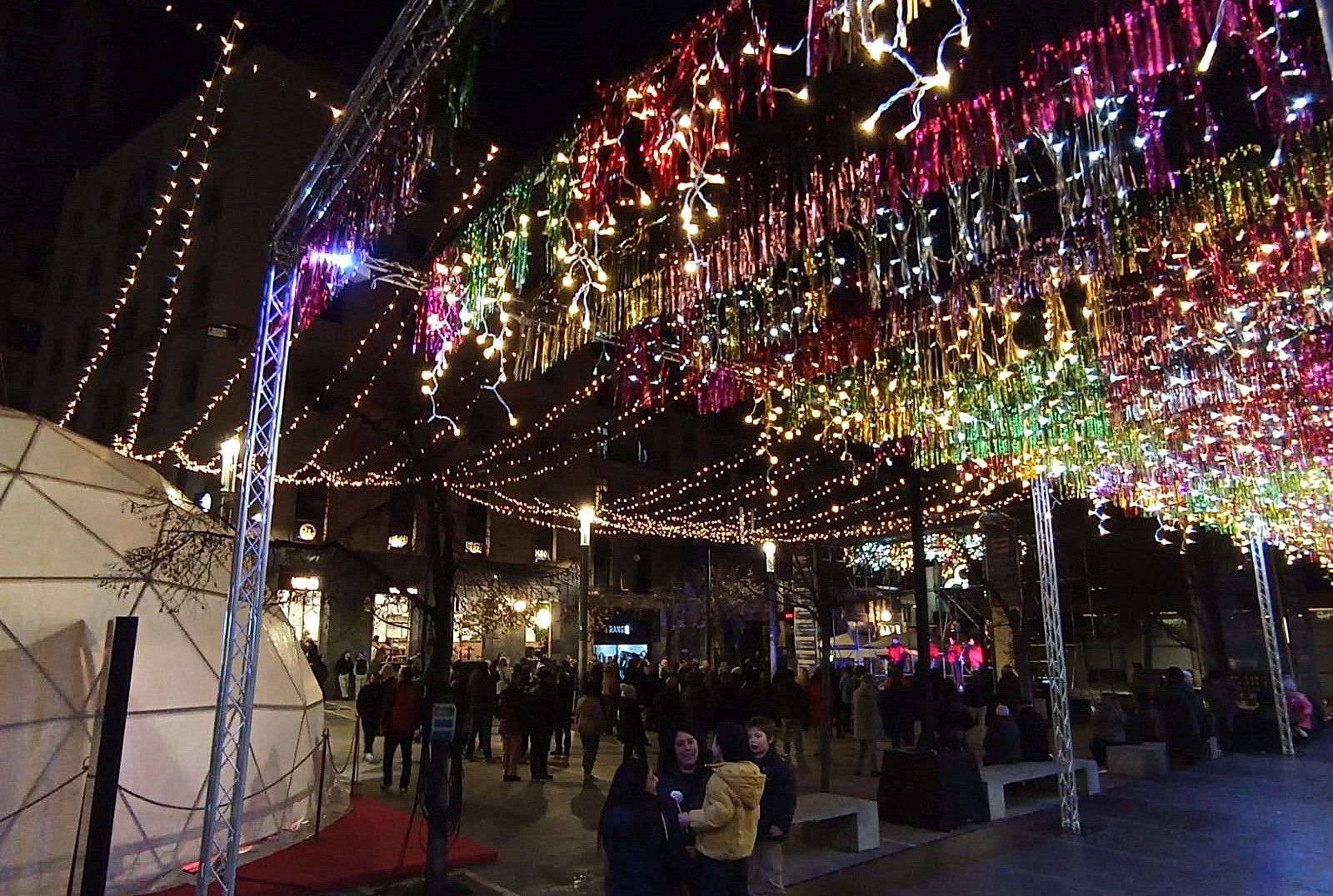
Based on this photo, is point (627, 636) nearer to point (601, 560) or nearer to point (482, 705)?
point (601, 560)

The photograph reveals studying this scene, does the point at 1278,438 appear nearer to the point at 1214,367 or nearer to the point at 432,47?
the point at 1214,367

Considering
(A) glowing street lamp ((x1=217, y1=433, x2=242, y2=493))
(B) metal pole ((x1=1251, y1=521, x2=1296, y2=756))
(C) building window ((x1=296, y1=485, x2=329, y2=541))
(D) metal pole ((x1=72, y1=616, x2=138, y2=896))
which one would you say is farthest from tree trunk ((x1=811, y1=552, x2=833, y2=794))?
(C) building window ((x1=296, y1=485, x2=329, y2=541))

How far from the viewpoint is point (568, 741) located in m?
15.9

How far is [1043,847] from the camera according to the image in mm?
8625

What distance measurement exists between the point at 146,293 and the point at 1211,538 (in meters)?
34.6

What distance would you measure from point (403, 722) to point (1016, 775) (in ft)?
27.6

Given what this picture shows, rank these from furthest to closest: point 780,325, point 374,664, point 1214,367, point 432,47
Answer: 1. point 374,664
2. point 1214,367
3. point 780,325
4. point 432,47

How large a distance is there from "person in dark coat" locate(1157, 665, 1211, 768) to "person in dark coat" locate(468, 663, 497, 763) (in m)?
11.7

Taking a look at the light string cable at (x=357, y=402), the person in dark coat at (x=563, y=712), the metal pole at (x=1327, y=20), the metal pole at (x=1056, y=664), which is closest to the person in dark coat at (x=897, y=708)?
the metal pole at (x=1056, y=664)

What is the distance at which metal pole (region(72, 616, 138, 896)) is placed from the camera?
5.27 meters

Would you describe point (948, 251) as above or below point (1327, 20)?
above

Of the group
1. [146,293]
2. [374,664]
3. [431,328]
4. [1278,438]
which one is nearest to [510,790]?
[431,328]

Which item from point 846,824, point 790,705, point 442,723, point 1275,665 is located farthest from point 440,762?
point 1275,665

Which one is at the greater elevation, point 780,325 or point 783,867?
point 780,325
